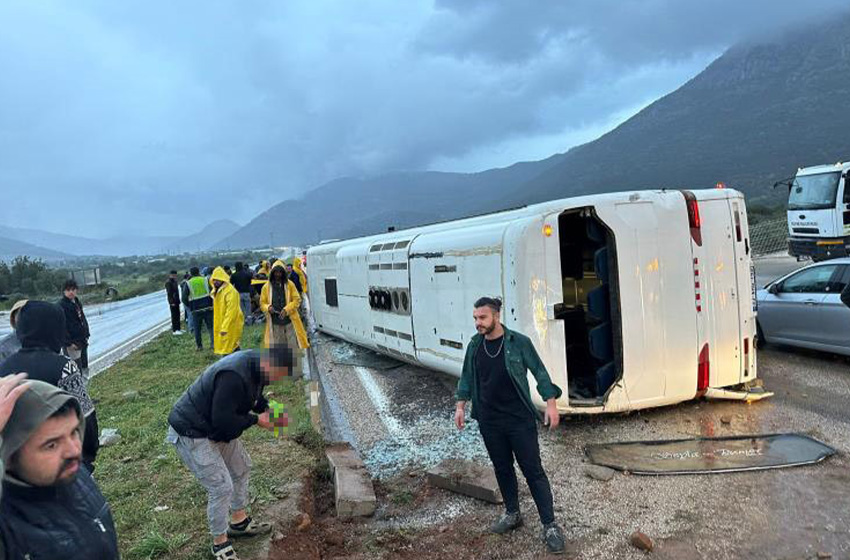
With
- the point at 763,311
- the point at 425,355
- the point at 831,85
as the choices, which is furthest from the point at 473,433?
the point at 831,85

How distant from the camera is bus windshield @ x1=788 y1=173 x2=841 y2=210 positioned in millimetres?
17609

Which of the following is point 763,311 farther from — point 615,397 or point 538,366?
point 538,366

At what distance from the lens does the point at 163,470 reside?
606cm

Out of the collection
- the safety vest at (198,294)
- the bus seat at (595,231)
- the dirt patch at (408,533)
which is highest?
the bus seat at (595,231)

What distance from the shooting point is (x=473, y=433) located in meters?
6.62

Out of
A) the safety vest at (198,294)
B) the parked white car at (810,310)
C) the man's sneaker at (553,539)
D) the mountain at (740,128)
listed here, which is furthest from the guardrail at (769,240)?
the mountain at (740,128)

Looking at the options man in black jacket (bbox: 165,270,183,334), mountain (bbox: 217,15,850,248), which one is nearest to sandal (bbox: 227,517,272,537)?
man in black jacket (bbox: 165,270,183,334)

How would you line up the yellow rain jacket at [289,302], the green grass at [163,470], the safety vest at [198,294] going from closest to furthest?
the green grass at [163,470], the yellow rain jacket at [289,302], the safety vest at [198,294]

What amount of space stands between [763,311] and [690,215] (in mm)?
4092

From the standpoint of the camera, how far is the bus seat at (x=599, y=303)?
20.9 feet

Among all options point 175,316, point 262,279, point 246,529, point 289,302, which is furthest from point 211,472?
point 175,316

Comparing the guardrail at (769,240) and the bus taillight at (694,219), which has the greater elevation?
the bus taillight at (694,219)

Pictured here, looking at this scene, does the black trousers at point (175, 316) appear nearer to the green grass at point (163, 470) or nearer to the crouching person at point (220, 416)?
the green grass at point (163, 470)

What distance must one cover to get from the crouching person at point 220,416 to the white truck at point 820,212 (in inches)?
746
